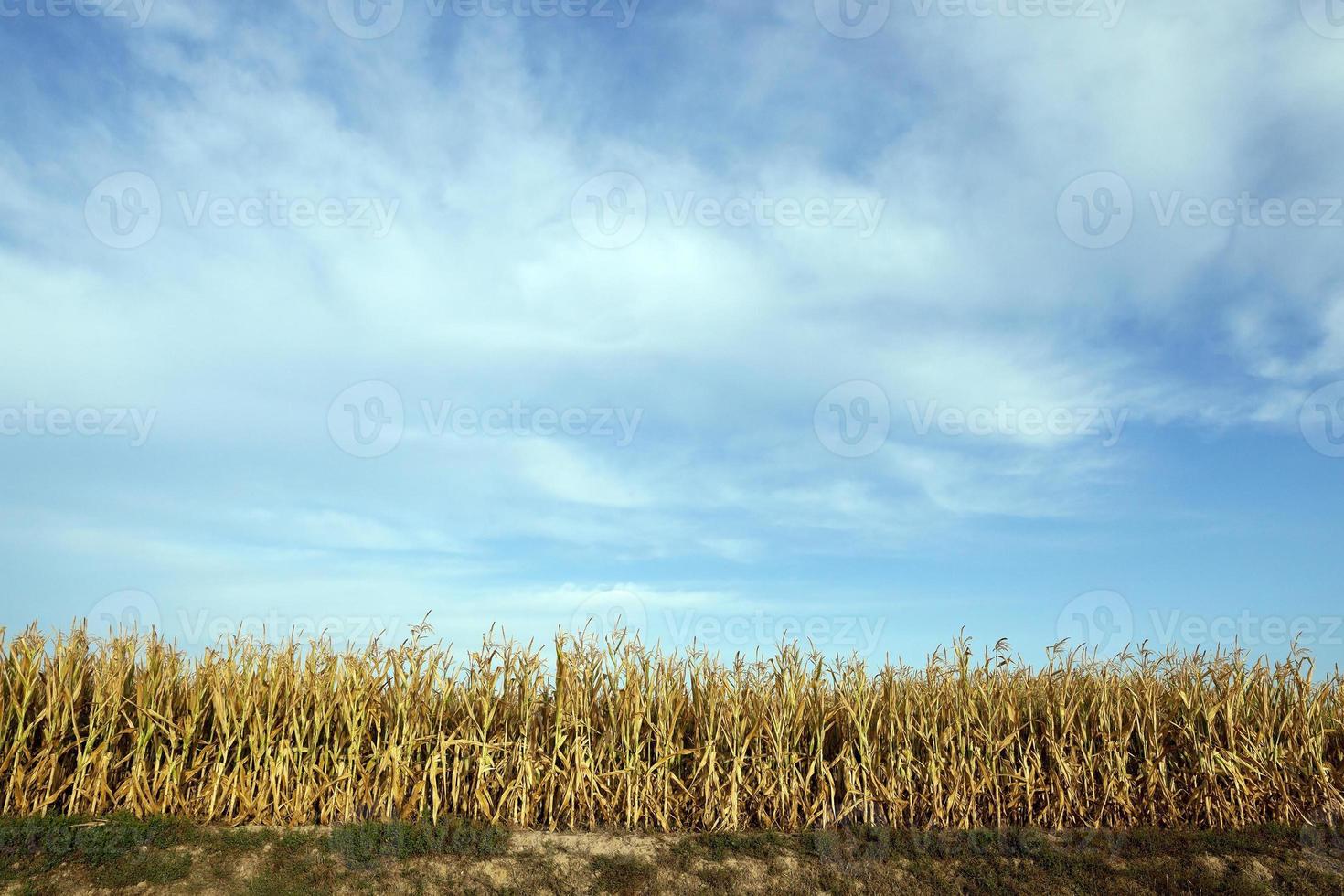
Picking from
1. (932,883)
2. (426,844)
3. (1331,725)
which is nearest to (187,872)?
(426,844)

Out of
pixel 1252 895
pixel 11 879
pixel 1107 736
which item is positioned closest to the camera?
pixel 11 879

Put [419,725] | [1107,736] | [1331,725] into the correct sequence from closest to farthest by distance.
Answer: [419,725], [1107,736], [1331,725]

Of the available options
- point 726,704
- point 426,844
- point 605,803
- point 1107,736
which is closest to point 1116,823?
point 1107,736

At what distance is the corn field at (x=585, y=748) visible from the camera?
7105mm

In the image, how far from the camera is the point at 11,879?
6.29 metres

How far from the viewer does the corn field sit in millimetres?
7105

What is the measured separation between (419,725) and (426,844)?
3.03ft

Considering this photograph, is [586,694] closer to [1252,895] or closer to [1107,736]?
[1107,736]

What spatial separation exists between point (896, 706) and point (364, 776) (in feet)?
14.2

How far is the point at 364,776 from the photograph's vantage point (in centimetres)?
708

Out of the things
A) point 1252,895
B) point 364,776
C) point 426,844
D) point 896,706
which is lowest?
point 1252,895

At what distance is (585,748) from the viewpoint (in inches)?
283

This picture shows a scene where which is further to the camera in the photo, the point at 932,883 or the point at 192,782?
the point at 192,782

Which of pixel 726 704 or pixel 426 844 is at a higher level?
pixel 726 704
